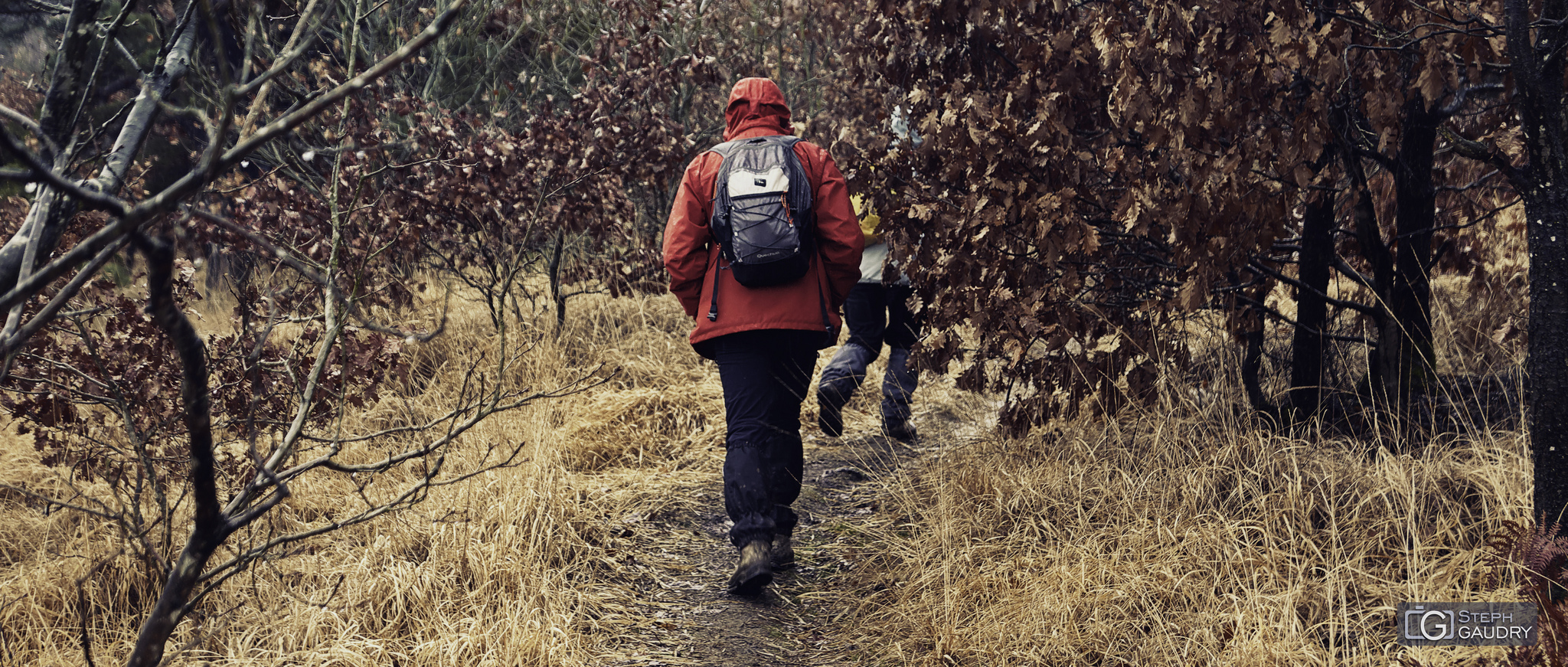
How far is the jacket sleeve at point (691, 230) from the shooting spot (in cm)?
370

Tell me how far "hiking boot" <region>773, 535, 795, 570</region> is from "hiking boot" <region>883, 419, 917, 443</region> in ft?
5.01

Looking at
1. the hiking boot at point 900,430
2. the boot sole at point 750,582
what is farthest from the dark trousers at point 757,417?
the hiking boot at point 900,430

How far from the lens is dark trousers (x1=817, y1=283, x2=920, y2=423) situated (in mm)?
5254

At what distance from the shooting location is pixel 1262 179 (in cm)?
329

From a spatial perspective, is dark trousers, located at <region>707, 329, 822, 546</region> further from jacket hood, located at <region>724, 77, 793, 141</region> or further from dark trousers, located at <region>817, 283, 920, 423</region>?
dark trousers, located at <region>817, 283, 920, 423</region>

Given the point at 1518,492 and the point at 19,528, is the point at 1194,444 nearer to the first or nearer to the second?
the point at 1518,492

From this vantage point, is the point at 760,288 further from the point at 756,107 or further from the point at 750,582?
the point at 750,582

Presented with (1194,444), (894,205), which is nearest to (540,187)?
(894,205)

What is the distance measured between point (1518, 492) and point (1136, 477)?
1.09 metres

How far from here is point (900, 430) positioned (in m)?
5.42

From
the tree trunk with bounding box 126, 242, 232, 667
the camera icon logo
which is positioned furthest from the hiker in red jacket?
the tree trunk with bounding box 126, 242, 232, 667

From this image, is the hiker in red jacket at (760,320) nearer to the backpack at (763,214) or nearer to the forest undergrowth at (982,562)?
the backpack at (763,214)

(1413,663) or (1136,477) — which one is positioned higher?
(1136,477)

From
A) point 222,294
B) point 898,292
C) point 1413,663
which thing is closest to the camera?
point 1413,663
